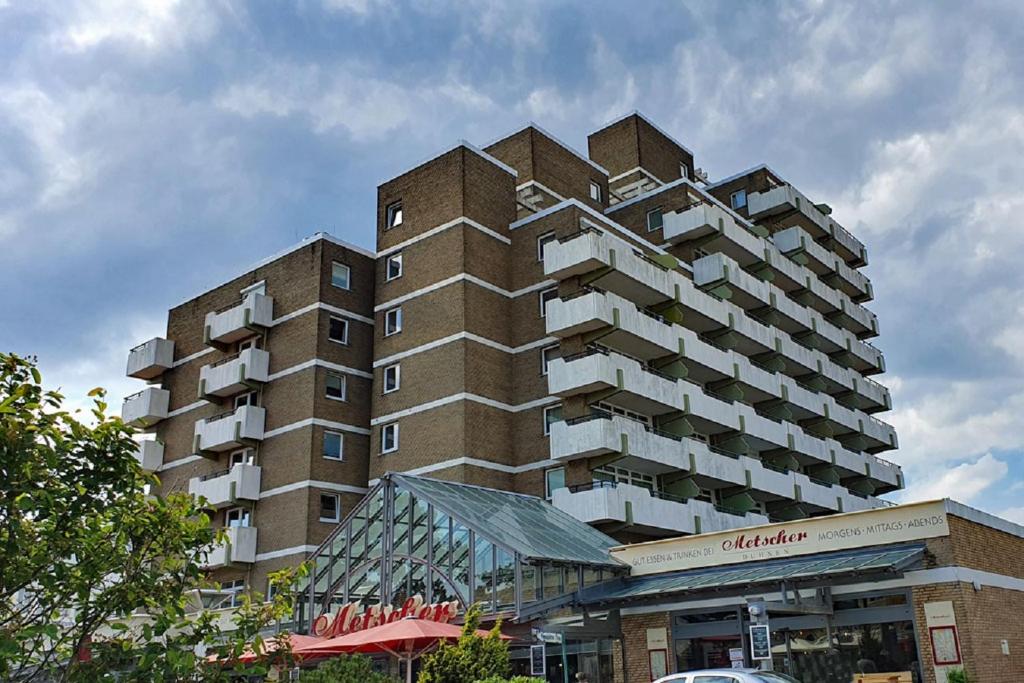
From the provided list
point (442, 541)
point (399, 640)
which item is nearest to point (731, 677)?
point (399, 640)

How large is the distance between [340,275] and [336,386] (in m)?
4.88

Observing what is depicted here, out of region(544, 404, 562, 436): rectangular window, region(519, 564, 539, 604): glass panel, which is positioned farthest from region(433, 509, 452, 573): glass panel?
region(544, 404, 562, 436): rectangular window

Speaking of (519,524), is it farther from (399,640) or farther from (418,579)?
(399,640)

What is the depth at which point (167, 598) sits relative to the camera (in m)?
8.70

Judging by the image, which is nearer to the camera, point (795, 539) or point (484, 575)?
point (795, 539)

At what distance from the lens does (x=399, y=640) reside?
2041 centimetres

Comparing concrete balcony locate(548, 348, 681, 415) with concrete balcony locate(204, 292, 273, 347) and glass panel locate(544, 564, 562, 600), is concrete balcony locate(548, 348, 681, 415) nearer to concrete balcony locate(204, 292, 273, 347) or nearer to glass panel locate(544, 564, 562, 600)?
glass panel locate(544, 564, 562, 600)

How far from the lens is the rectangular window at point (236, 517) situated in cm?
4050

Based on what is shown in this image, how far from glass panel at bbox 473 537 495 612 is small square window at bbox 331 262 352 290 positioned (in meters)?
19.5

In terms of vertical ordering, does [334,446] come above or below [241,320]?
below

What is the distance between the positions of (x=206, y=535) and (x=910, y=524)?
55.5 feet

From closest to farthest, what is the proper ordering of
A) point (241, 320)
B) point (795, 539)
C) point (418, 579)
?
point (795, 539) < point (418, 579) < point (241, 320)

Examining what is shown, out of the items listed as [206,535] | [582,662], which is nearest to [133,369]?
[582,662]

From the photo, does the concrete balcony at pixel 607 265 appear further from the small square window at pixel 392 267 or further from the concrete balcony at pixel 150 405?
the concrete balcony at pixel 150 405
